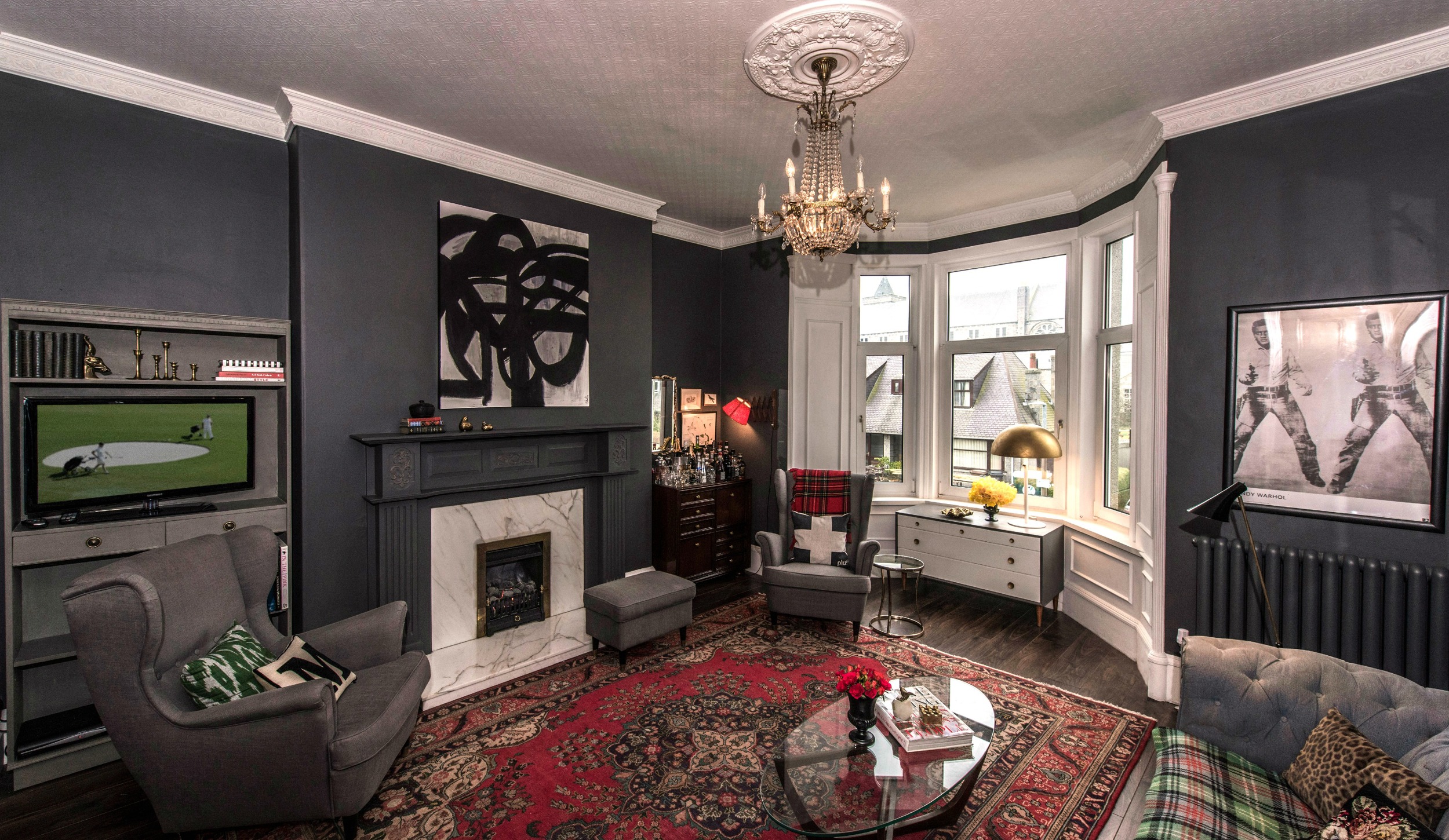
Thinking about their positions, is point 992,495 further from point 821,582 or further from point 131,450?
point 131,450

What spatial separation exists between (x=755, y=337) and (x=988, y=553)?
2.77 metres

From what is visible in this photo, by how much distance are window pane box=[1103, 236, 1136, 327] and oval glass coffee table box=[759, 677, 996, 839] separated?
10.6 feet

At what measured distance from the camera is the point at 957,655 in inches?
154

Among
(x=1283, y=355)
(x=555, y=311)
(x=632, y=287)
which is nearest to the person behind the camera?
(x=1283, y=355)

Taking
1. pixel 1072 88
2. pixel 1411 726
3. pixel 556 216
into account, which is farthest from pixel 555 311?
pixel 1411 726

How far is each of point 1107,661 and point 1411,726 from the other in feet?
6.63

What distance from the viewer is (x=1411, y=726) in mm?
1897

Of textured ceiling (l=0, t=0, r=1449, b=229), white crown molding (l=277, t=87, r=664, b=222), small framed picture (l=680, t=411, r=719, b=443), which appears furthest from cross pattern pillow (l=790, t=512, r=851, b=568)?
white crown molding (l=277, t=87, r=664, b=222)

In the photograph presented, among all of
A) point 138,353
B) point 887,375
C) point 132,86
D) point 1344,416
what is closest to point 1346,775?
point 1344,416

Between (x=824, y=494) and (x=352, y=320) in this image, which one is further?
(x=824, y=494)

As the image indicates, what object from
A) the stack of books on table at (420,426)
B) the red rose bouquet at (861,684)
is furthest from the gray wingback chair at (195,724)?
the red rose bouquet at (861,684)

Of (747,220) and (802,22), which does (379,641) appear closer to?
(802,22)

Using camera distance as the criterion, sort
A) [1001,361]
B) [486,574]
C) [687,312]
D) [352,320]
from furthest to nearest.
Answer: [687,312]
[1001,361]
[486,574]
[352,320]

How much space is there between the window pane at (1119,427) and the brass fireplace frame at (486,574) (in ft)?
13.1
